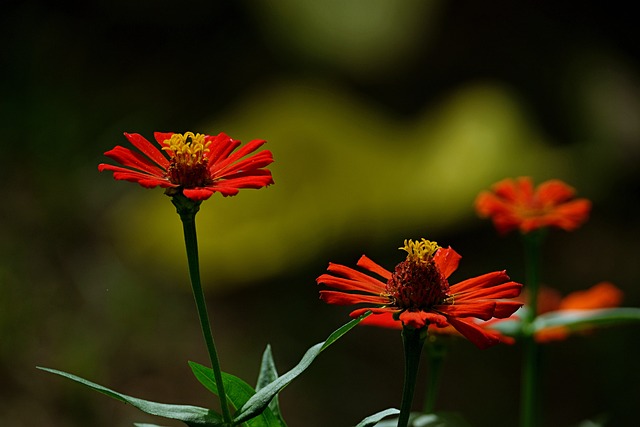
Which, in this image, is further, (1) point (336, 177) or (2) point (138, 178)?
(1) point (336, 177)

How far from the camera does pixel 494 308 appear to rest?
0.36 meters

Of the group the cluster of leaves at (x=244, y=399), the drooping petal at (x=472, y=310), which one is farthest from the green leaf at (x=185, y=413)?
the drooping petal at (x=472, y=310)

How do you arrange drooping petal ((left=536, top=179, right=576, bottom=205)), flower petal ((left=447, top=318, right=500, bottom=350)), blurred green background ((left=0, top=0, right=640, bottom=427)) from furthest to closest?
blurred green background ((left=0, top=0, right=640, bottom=427)) < drooping petal ((left=536, top=179, right=576, bottom=205)) < flower petal ((left=447, top=318, right=500, bottom=350))

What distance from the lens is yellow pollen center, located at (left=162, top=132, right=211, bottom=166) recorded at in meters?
0.41

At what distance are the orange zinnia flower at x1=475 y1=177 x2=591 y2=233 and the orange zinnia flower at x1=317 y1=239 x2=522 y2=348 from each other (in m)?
0.14

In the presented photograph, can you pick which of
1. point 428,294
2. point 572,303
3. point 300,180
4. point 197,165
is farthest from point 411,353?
point 300,180

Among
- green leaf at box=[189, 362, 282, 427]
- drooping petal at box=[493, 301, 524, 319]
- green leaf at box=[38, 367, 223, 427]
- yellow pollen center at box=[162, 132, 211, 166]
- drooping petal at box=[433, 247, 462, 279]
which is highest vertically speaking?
yellow pollen center at box=[162, 132, 211, 166]

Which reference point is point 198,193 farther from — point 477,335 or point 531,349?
point 531,349

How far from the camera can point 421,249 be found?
0.43 metres

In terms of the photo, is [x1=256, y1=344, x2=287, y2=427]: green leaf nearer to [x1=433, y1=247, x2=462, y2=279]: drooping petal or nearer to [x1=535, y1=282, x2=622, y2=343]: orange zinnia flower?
[x1=433, y1=247, x2=462, y2=279]: drooping petal

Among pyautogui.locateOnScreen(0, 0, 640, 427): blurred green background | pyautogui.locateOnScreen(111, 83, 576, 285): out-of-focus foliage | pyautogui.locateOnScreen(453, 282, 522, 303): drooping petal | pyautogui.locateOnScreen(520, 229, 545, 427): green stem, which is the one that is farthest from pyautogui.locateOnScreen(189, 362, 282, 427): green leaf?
pyautogui.locateOnScreen(111, 83, 576, 285): out-of-focus foliage

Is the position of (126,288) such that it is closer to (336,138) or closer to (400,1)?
(336,138)

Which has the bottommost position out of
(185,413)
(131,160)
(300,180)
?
(185,413)

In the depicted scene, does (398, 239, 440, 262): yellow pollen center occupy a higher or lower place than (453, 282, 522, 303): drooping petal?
higher
